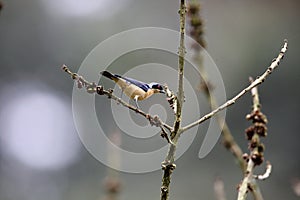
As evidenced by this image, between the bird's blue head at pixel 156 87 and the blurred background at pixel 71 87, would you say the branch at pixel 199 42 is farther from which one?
the blurred background at pixel 71 87

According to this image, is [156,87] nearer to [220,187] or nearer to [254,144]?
[254,144]

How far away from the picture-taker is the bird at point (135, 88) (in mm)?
653

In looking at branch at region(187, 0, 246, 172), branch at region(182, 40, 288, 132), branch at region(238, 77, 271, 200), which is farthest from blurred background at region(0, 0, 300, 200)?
branch at region(182, 40, 288, 132)

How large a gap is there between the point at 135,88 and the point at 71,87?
533 cm

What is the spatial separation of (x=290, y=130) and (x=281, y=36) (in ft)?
3.71

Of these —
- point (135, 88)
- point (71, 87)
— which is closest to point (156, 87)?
point (135, 88)

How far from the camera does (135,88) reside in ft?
2.17

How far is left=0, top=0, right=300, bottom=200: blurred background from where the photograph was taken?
4.44 m

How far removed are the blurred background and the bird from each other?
8.96ft

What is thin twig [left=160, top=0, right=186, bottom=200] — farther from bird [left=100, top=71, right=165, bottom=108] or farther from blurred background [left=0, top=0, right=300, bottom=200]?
blurred background [left=0, top=0, right=300, bottom=200]

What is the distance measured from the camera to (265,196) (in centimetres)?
431

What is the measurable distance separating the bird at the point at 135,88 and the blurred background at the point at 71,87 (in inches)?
108

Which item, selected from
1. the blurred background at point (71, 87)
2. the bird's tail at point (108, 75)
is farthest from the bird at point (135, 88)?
the blurred background at point (71, 87)

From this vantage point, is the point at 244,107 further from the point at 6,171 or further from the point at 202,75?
the point at 202,75
